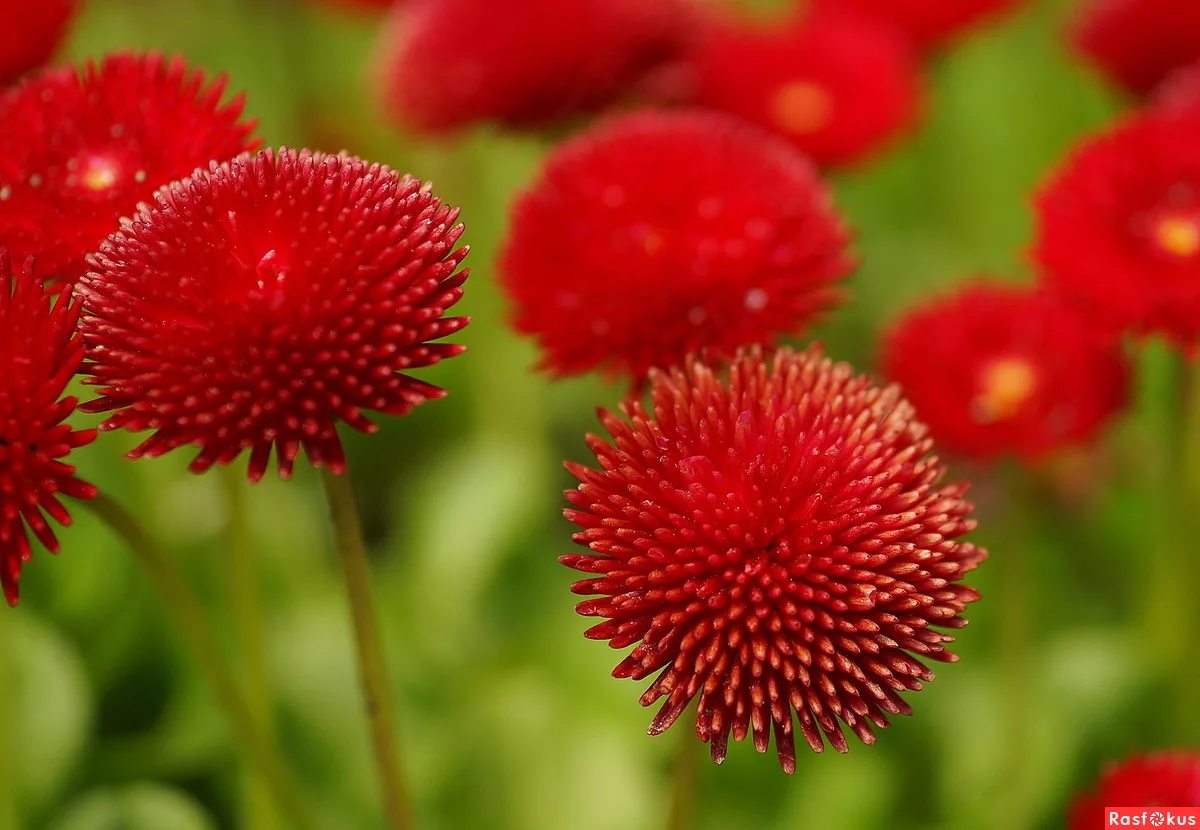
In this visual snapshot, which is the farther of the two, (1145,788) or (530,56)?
(530,56)

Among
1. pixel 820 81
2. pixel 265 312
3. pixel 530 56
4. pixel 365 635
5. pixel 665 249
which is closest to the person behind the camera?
pixel 265 312

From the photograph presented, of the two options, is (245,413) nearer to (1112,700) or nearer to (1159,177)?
(1159,177)

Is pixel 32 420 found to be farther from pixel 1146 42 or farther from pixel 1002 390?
pixel 1146 42

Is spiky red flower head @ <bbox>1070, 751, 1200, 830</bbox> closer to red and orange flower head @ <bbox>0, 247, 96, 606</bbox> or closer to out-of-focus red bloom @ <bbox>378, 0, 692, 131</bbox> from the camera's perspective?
red and orange flower head @ <bbox>0, 247, 96, 606</bbox>

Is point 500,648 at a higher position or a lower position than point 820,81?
lower

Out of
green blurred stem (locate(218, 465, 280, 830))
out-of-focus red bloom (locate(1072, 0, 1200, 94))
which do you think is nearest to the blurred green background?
green blurred stem (locate(218, 465, 280, 830))

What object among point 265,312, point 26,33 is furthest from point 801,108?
point 265,312

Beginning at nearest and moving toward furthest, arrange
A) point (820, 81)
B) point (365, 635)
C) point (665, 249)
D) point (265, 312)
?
point (265, 312)
point (365, 635)
point (665, 249)
point (820, 81)
